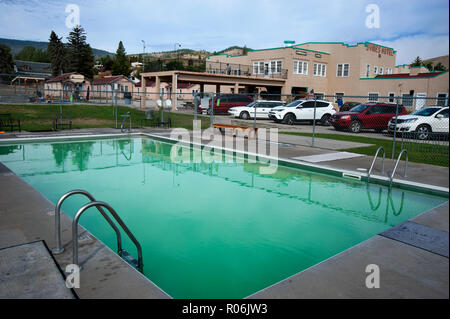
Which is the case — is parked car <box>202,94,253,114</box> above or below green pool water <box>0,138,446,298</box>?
above

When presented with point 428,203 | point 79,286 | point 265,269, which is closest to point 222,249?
point 265,269

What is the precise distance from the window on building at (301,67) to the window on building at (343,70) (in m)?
5.06

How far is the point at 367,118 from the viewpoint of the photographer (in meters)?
20.6

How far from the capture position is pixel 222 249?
5.29m

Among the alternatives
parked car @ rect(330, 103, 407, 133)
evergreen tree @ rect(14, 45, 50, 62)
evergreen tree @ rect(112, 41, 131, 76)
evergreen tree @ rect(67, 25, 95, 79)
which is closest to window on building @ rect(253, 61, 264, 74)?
parked car @ rect(330, 103, 407, 133)

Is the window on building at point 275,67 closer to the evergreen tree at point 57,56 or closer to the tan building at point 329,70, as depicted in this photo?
the tan building at point 329,70

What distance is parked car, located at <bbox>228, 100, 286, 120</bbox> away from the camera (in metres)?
26.9

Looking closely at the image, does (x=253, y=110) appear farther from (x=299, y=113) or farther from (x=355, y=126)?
(x=355, y=126)

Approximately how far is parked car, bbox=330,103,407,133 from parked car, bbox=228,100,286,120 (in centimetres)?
746

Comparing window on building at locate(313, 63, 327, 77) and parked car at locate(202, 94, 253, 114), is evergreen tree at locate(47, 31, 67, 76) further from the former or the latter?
parked car at locate(202, 94, 253, 114)

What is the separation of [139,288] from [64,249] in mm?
1396

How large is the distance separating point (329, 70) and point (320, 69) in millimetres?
1578

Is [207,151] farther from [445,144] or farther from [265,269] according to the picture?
[445,144]
